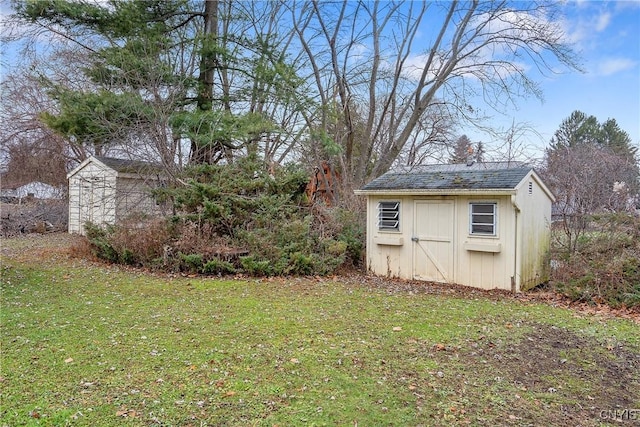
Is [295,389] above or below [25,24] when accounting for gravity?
below

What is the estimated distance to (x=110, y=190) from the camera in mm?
13805

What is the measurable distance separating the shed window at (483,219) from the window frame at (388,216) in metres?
1.57

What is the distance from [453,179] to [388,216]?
1.61m

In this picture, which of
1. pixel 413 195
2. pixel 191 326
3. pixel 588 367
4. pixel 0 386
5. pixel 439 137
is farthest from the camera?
pixel 439 137

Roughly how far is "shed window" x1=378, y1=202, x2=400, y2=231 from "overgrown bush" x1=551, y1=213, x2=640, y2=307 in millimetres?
3180

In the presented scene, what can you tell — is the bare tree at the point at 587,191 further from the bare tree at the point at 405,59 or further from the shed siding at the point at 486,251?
the bare tree at the point at 405,59

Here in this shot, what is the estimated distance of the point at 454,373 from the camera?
3.61 metres

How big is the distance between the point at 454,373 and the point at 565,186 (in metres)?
6.77

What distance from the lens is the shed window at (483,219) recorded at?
24.9ft

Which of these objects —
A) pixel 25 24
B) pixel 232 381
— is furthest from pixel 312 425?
pixel 25 24

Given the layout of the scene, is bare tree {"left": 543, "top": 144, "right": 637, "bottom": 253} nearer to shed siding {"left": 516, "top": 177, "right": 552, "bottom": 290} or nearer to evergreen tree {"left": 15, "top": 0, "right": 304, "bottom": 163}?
shed siding {"left": 516, "top": 177, "right": 552, "bottom": 290}

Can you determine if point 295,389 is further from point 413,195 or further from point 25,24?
point 25,24

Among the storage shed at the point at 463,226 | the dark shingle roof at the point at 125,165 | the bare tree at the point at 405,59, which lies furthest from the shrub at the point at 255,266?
the bare tree at the point at 405,59

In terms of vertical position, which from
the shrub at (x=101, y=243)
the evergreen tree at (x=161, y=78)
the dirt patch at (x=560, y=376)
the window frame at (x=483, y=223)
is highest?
the evergreen tree at (x=161, y=78)
